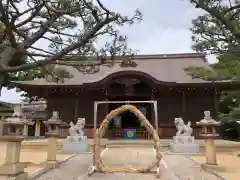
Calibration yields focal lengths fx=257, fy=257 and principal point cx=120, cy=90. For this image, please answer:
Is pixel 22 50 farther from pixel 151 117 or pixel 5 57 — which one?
pixel 151 117

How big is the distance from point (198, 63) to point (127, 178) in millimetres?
16707

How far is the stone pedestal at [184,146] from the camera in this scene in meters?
11.3

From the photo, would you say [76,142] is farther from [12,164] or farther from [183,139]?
[12,164]

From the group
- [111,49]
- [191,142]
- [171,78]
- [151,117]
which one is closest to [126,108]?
[111,49]

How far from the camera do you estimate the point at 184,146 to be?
11305 millimetres

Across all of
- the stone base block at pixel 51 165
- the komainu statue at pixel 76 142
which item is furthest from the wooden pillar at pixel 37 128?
the stone base block at pixel 51 165

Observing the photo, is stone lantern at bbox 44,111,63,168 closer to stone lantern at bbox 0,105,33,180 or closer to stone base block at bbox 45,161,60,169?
stone base block at bbox 45,161,60,169

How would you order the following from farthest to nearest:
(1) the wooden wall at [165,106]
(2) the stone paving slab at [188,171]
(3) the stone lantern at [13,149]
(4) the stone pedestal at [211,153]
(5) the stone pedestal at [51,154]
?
1. (1) the wooden wall at [165,106]
2. (5) the stone pedestal at [51,154]
3. (4) the stone pedestal at [211,153]
4. (2) the stone paving slab at [188,171]
5. (3) the stone lantern at [13,149]

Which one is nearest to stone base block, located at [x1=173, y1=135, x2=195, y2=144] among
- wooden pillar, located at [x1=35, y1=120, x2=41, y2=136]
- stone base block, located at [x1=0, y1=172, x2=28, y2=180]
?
stone base block, located at [x1=0, y1=172, x2=28, y2=180]

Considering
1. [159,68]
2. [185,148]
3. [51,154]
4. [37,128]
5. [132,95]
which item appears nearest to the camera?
[51,154]

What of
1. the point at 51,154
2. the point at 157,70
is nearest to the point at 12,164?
the point at 51,154

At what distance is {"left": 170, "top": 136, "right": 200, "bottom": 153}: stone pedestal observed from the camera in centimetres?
1127

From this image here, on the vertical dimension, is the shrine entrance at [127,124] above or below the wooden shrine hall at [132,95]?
below

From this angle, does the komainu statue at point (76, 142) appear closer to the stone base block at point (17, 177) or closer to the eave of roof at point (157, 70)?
the eave of roof at point (157, 70)
